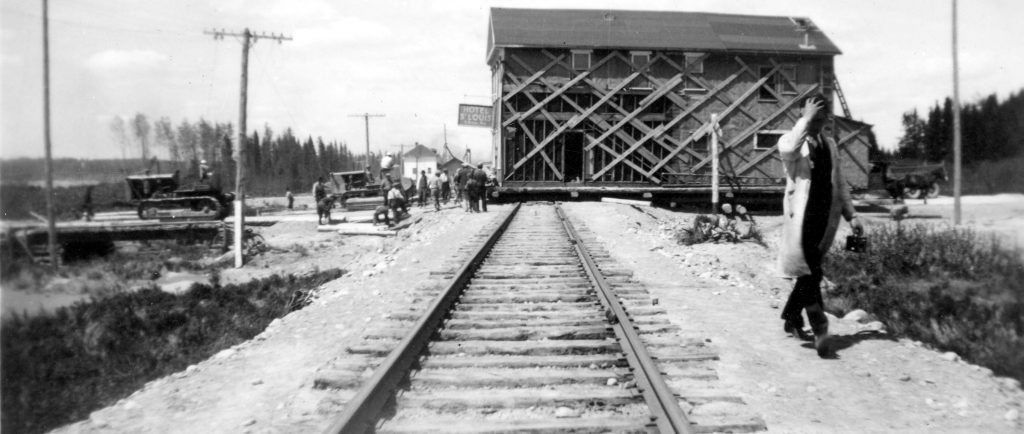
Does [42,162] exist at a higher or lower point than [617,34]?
lower

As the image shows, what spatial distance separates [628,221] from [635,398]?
1378 cm

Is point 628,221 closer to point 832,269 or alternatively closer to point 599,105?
point 832,269

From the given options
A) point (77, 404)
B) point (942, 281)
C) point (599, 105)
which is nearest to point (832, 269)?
point (942, 281)

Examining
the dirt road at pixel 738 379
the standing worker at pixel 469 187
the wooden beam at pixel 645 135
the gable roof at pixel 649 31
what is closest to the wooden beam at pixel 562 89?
the gable roof at pixel 649 31

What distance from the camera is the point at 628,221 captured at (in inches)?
698

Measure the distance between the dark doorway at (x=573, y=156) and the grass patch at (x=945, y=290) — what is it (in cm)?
1828

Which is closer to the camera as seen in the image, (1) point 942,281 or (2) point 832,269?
(1) point 942,281

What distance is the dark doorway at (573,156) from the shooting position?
30203mm

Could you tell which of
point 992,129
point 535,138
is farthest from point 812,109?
point 535,138

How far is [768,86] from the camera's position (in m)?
31.4

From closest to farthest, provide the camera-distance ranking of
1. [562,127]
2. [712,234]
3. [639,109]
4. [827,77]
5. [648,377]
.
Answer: [648,377] → [712,234] → [562,127] → [639,109] → [827,77]

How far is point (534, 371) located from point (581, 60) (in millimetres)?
26754

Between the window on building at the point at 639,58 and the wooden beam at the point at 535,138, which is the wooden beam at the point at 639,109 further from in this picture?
the wooden beam at the point at 535,138

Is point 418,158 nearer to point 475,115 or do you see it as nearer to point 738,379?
point 475,115
